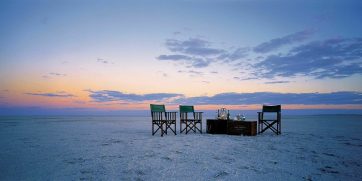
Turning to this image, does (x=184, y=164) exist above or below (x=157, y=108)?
below

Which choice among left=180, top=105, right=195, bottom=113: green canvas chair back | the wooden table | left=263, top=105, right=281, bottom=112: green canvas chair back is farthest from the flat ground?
left=180, top=105, right=195, bottom=113: green canvas chair back

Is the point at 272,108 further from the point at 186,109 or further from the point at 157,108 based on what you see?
the point at 157,108

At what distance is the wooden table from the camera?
10594mm

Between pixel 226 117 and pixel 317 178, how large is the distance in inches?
278

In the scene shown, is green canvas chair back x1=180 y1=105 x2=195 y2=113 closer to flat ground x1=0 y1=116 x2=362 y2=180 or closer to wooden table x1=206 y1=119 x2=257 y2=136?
wooden table x1=206 y1=119 x2=257 y2=136

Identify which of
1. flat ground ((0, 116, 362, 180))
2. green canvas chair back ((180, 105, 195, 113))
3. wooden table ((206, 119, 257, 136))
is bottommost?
flat ground ((0, 116, 362, 180))

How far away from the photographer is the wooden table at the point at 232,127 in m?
10.6

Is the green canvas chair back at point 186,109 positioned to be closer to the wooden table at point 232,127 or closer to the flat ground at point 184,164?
the wooden table at point 232,127

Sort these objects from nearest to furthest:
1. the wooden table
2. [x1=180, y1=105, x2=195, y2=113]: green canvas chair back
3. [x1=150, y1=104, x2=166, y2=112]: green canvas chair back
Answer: [x1=150, y1=104, x2=166, y2=112]: green canvas chair back < the wooden table < [x1=180, y1=105, x2=195, y2=113]: green canvas chair back

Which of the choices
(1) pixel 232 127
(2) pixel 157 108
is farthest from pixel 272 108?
(2) pixel 157 108

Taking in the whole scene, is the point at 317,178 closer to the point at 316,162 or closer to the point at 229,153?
the point at 316,162

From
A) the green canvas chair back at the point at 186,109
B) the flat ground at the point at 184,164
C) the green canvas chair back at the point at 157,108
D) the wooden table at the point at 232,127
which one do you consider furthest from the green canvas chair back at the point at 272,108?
the green canvas chair back at the point at 157,108

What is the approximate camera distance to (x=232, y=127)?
36.0ft

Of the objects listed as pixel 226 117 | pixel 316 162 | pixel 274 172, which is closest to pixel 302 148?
pixel 316 162
